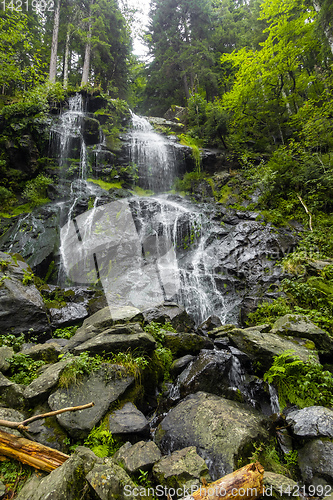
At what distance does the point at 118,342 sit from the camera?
4.18m

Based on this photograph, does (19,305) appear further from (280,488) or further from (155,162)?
(155,162)

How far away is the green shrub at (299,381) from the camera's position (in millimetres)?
3629

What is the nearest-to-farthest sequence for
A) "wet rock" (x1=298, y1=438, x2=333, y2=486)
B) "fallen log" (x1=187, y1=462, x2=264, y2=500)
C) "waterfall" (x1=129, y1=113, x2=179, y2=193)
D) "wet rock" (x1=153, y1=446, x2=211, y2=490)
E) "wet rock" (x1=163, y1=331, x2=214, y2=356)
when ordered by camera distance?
"fallen log" (x1=187, y1=462, x2=264, y2=500), "wet rock" (x1=153, y1=446, x2=211, y2=490), "wet rock" (x1=298, y1=438, x2=333, y2=486), "wet rock" (x1=163, y1=331, x2=214, y2=356), "waterfall" (x1=129, y1=113, x2=179, y2=193)

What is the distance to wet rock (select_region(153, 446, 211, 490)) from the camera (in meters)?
2.48

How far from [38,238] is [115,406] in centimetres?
902

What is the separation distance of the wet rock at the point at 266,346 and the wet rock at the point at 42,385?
351cm

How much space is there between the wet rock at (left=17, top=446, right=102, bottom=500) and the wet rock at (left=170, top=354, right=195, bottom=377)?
7.78ft

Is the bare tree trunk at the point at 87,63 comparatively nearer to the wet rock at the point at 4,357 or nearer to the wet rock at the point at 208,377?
the wet rock at the point at 4,357

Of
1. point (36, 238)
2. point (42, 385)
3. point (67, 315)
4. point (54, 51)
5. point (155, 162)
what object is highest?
point (54, 51)

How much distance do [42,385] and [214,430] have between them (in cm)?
256

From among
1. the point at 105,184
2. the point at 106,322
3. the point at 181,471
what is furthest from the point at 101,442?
the point at 105,184

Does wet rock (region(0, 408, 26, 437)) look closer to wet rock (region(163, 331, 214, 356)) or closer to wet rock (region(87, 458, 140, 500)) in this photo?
wet rock (region(87, 458, 140, 500))

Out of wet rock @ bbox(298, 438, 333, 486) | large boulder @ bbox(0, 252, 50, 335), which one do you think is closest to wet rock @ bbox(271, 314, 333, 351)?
wet rock @ bbox(298, 438, 333, 486)

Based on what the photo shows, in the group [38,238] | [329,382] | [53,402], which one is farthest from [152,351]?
[38,238]
